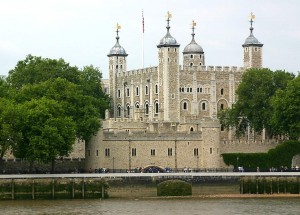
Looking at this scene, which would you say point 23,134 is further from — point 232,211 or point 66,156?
point 232,211

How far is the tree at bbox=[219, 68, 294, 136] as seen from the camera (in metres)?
118

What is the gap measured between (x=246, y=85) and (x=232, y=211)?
45559 millimetres

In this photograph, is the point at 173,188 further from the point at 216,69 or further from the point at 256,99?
the point at 216,69

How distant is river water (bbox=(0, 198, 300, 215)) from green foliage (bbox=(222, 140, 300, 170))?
21.5m

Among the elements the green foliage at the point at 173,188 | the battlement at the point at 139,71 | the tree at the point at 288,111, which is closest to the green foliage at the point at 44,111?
the green foliage at the point at 173,188

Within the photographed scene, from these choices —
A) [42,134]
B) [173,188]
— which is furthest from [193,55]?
[173,188]

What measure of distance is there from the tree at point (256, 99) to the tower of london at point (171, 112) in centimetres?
212

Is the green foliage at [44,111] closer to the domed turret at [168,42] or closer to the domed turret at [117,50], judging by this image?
the domed turret at [168,42]

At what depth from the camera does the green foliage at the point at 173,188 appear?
85312 millimetres

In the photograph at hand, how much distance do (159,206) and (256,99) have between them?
4130 cm

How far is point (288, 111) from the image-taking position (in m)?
109

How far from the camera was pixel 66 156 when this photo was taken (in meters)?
102

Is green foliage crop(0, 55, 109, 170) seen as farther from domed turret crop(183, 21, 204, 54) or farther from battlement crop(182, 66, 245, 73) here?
domed turret crop(183, 21, 204, 54)

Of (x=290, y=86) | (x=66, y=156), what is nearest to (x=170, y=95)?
(x=290, y=86)
